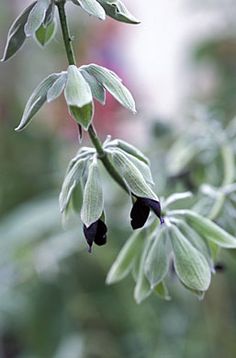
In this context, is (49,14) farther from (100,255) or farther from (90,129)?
(100,255)

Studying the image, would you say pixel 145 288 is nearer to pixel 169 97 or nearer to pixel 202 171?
pixel 202 171

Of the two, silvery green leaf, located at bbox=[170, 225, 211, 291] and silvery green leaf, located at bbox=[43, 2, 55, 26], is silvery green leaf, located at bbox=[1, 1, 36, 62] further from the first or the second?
silvery green leaf, located at bbox=[170, 225, 211, 291]

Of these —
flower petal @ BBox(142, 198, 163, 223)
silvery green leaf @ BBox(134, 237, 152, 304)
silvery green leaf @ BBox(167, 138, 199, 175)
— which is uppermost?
flower petal @ BBox(142, 198, 163, 223)

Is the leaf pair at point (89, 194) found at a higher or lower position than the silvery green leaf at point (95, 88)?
lower

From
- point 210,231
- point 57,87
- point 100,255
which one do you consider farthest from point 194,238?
point 100,255

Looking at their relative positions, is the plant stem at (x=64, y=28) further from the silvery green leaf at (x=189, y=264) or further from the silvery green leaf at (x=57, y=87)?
the silvery green leaf at (x=189, y=264)

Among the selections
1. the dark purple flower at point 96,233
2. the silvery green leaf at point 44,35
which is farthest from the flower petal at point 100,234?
the silvery green leaf at point 44,35

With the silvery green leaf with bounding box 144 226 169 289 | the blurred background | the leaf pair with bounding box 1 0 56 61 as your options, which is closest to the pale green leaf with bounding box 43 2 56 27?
the leaf pair with bounding box 1 0 56 61
